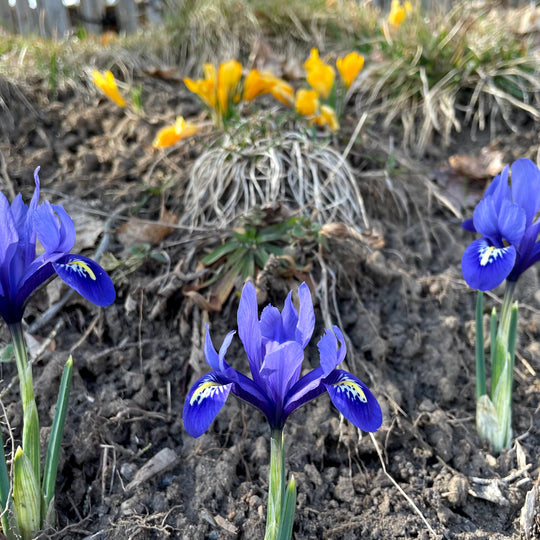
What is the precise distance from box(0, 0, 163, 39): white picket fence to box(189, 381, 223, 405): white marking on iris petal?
511 cm

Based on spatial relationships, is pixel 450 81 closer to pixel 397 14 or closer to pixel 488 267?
pixel 397 14

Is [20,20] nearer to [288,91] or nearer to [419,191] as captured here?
[288,91]

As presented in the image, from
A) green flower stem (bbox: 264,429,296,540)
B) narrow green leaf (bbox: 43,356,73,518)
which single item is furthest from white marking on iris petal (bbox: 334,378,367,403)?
narrow green leaf (bbox: 43,356,73,518)

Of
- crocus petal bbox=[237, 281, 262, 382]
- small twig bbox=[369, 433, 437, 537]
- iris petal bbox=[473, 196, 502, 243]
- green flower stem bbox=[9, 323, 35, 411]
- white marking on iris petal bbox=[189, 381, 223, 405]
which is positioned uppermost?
iris petal bbox=[473, 196, 502, 243]

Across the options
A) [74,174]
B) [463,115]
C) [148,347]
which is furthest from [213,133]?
[463,115]

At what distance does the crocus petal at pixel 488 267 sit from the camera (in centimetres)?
168

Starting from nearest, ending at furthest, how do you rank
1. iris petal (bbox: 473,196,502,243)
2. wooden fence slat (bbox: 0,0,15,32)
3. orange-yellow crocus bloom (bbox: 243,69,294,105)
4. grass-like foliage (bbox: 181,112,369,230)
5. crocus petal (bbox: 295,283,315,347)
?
crocus petal (bbox: 295,283,315,347), iris petal (bbox: 473,196,502,243), grass-like foliage (bbox: 181,112,369,230), orange-yellow crocus bloom (bbox: 243,69,294,105), wooden fence slat (bbox: 0,0,15,32)

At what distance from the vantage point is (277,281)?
2.41m

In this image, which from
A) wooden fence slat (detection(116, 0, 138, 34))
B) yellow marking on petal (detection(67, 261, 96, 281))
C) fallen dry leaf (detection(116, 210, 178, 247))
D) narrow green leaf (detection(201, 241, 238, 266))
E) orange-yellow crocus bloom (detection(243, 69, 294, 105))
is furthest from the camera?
wooden fence slat (detection(116, 0, 138, 34))

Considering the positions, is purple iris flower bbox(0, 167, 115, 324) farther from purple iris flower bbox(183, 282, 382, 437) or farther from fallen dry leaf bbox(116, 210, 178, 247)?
fallen dry leaf bbox(116, 210, 178, 247)

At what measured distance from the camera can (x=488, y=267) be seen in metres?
1.71

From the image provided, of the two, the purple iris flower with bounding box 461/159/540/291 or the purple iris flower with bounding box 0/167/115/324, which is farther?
the purple iris flower with bounding box 461/159/540/291

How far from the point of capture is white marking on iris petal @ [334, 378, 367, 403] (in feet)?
4.56

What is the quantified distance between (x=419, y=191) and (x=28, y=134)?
2.15 metres
